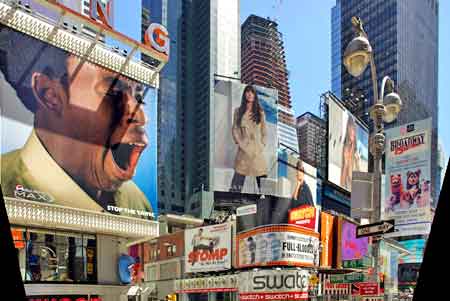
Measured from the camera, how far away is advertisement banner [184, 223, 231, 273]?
37969mm

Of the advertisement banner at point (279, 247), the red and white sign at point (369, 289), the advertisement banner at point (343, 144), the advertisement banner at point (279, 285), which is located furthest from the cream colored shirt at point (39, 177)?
the advertisement banner at point (343, 144)

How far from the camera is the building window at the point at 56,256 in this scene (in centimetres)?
2653

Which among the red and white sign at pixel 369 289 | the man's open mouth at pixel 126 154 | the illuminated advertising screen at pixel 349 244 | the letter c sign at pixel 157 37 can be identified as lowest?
the illuminated advertising screen at pixel 349 244

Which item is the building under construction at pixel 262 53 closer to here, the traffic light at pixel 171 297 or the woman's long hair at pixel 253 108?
the woman's long hair at pixel 253 108

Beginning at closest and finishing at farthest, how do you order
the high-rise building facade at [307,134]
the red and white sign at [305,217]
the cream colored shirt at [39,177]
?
the cream colored shirt at [39,177] < the red and white sign at [305,217] < the high-rise building facade at [307,134]

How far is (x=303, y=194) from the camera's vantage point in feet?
261

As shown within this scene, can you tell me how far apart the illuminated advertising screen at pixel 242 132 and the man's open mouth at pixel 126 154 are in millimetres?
41740

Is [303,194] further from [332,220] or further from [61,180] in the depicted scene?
[61,180]

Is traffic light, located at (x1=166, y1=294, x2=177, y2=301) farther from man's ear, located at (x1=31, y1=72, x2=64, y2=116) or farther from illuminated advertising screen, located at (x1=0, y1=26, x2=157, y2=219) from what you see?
man's ear, located at (x1=31, y1=72, x2=64, y2=116)

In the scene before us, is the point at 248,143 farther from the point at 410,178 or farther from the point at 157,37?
the point at 157,37

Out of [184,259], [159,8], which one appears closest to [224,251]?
[184,259]

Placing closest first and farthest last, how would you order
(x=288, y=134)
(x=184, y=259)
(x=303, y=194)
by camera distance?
(x=184, y=259) → (x=303, y=194) → (x=288, y=134)

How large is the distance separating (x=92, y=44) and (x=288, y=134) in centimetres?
10988

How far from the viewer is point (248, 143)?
7450 centimetres
